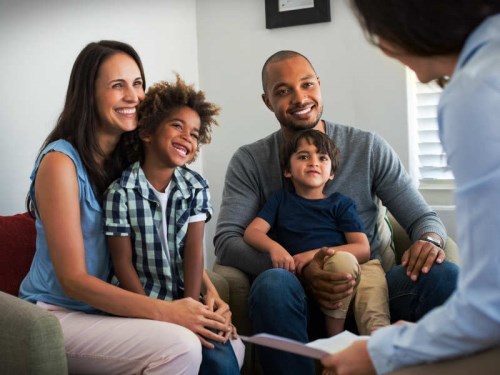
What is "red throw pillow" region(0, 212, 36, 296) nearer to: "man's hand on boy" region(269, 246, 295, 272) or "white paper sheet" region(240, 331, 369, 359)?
"man's hand on boy" region(269, 246, 295, 272)

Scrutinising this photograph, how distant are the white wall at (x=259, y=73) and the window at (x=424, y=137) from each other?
84 millimetres

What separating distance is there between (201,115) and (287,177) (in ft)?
1.68

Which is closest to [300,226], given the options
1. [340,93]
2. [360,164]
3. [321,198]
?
[321,198]

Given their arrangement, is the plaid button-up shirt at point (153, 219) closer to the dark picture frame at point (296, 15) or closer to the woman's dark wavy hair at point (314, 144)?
the woman's dark wavy hair at point (314, 144)

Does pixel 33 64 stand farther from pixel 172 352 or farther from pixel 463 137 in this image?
pixel 463 137

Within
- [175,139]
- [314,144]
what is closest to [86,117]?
[175,139]

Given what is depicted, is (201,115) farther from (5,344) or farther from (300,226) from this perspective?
(5,344)

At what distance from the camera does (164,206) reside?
1.94m

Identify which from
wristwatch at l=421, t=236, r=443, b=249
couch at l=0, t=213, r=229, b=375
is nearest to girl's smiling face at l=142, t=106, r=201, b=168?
couch at l=0, t=213, r=229, b=375

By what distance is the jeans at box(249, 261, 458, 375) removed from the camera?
197cm

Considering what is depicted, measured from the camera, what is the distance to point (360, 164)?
241 centimetres

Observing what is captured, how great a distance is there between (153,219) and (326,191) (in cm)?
70

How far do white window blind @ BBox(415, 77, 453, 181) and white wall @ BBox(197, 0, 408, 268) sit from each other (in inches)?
4.4

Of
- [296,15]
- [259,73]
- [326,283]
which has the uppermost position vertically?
[296,15]
